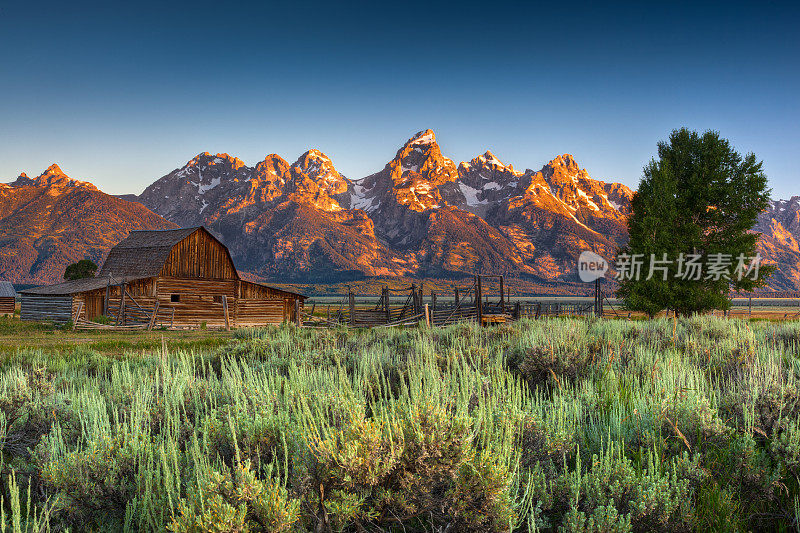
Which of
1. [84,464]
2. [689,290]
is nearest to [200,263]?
[689,290]

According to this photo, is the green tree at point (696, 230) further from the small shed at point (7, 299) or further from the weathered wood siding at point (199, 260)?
the small shed at point (7, 299)

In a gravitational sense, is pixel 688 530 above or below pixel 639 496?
below

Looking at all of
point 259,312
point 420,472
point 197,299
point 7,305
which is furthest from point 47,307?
point 420,472

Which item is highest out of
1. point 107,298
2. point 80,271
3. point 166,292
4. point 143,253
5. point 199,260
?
point 143,253

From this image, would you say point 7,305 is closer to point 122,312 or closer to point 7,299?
point 7,299

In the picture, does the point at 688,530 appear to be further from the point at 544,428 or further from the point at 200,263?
the point at 200,263

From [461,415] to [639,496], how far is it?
1004mm

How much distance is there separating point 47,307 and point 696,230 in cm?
4126

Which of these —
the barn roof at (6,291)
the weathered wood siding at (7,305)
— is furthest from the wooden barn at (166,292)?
the weathered wood siding at (7,305)

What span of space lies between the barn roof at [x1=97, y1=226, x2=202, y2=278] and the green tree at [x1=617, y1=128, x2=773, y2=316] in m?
30.1

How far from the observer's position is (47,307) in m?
32.2

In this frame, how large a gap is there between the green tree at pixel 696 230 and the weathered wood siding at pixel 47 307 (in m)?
34.0

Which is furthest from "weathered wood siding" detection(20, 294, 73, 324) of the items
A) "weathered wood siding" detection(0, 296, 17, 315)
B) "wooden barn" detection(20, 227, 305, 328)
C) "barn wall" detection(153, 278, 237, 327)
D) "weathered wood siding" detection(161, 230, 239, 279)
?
"weathered wood siding" detection(0, 296, 17, 315)

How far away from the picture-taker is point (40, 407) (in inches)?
171
